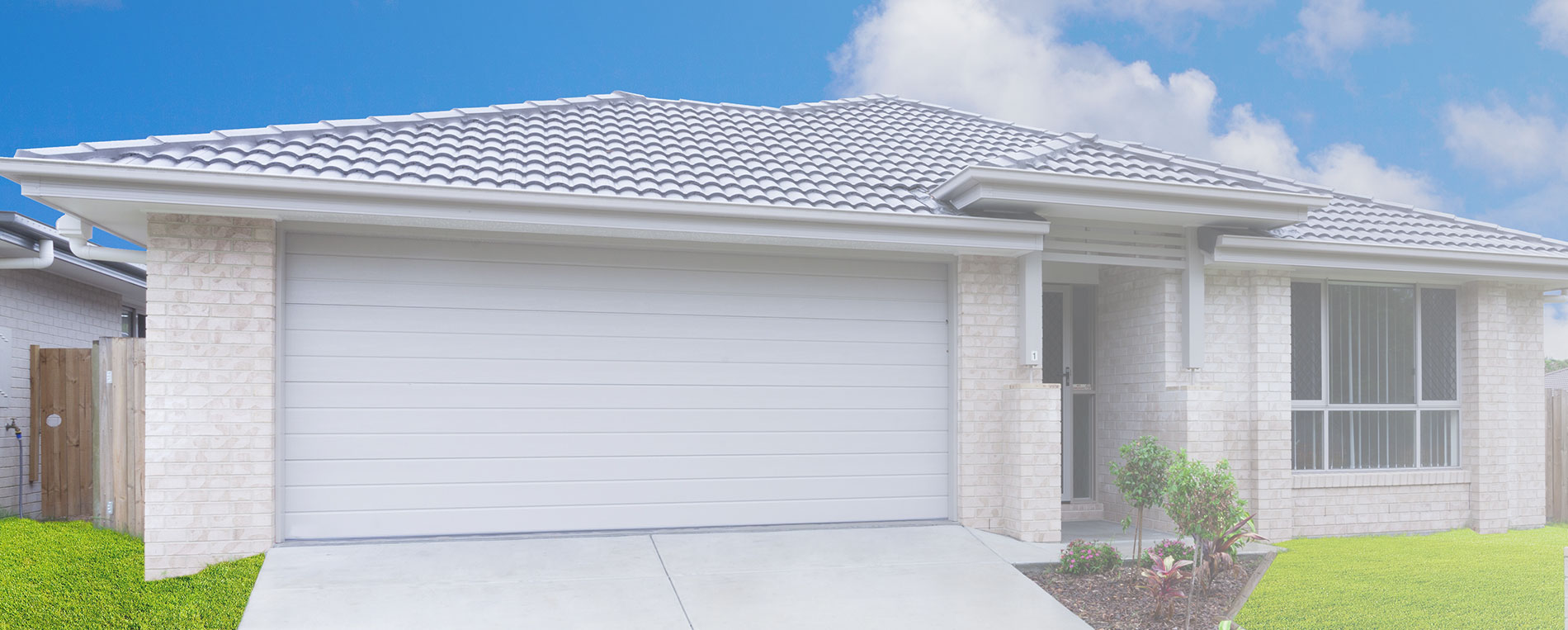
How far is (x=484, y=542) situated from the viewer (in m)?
7.20

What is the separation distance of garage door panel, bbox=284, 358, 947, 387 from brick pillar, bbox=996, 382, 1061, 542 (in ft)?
2.58

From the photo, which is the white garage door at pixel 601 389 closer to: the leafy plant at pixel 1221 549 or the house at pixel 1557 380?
the leafy plant at pixel 1221 549

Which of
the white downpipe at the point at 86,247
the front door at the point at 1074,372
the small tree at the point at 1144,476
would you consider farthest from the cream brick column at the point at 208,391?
the front door at the point at 1074,372

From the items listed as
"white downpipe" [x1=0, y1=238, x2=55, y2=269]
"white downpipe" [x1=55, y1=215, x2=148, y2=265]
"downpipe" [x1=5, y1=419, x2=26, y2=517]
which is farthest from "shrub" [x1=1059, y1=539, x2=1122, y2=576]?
"white downpipe" [x1=0, y1=238, x2=55, y2=269]

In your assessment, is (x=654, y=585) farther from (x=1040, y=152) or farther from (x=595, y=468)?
(x=1040, y=152)

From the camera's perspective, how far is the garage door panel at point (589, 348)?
720cm

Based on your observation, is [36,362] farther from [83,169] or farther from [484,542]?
[484,542]

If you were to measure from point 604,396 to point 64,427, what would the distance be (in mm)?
5963

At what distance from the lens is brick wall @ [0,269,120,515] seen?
10.1 meters

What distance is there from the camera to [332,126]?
26.9 feet

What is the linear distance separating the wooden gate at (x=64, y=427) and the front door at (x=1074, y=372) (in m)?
9.37

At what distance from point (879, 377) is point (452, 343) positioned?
3372 mm

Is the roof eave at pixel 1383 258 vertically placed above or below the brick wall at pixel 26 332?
above

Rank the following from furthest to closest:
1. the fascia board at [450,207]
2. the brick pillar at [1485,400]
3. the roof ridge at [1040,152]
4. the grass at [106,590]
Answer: the brick pillar at [1485,400], the roof ridge at [1040,152], the fascia board at [450,207], the grass at [106,590]
